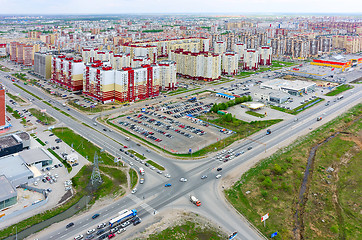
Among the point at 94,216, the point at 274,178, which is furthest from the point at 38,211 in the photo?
the point at 274,178

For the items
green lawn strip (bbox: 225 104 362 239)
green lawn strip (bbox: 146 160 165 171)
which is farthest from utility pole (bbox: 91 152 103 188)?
green lawn strip (bbox: 225 104 362 239)

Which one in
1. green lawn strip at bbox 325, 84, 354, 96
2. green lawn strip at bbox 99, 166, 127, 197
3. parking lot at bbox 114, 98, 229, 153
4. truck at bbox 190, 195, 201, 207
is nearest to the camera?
truck at bbox 190, 195, 201, 207

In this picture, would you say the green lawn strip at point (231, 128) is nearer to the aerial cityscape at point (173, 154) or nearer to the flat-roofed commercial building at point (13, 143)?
the aerial cityscape at point (173, 154)

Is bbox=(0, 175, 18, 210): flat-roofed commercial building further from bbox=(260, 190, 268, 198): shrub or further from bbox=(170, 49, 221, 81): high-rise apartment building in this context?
bbox=(170, 49, 221, 81): high-rise apartment building

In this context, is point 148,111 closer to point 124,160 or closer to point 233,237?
point 124,160

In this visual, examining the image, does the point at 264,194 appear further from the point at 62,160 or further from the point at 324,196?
the point at 62,160

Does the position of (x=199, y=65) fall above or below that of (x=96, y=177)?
above

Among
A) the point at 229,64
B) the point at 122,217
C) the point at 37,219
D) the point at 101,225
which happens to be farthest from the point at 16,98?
the point at 229,64
